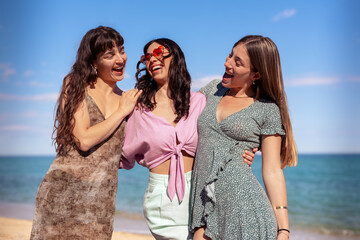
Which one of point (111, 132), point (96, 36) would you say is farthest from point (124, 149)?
point (96, 36)

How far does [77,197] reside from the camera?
9.89 feet

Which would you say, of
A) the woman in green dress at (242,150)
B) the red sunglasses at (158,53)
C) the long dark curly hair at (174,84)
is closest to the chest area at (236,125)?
the woman in green dress at (242,150)

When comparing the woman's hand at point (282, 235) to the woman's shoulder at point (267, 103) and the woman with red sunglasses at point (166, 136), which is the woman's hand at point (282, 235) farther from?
the woman's shoulder at point (267, 103)

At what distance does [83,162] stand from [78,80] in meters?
0.66

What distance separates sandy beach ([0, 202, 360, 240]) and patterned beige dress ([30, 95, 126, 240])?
3.84 metres

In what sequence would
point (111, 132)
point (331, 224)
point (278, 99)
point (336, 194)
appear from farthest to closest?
point (336, 194) < point (331, 224) < point (111, 132) < point (278, 99)

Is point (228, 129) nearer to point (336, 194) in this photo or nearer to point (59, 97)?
point (59, 97)

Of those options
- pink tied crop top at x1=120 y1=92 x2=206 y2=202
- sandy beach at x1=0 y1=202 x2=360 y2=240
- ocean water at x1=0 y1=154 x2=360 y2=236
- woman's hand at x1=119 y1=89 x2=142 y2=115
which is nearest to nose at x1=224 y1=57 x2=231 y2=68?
pink tied crop top at x1=120 y1=92 x2=206 y2=202

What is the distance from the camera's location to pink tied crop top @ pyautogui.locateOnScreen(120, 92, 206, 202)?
118 inches

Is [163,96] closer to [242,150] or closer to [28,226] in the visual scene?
[242,150]

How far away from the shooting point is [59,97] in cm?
307

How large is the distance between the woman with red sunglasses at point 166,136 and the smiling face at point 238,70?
427 millimetres

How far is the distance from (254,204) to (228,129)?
0.53 metres

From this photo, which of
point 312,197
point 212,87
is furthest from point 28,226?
point 312,197
